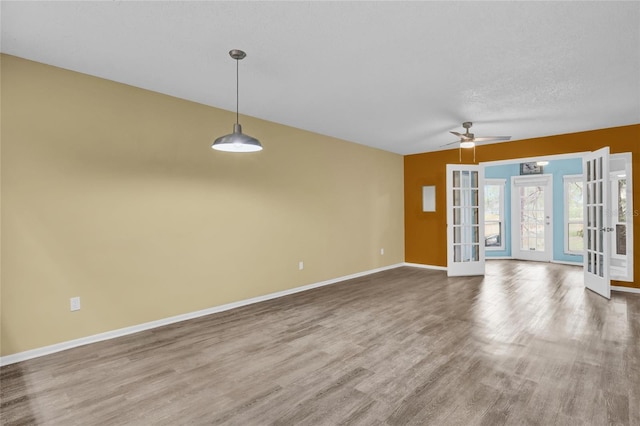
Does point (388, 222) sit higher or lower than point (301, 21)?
lower

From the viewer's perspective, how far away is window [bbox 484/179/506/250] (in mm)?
8719

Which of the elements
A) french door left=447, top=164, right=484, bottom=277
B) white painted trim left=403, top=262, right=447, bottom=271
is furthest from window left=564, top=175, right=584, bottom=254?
white painted trim left=403, top=262, right=447, bottom=271

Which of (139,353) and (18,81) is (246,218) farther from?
(18,81)

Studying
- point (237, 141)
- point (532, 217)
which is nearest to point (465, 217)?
point (532, 217)

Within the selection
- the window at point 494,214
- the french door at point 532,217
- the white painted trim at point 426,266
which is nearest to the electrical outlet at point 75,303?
the white painted trim at point 426,266

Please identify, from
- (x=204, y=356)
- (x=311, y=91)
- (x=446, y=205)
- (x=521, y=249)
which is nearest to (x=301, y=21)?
(x=311, y=91)

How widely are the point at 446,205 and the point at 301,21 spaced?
5.47 m

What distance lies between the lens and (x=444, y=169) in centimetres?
707

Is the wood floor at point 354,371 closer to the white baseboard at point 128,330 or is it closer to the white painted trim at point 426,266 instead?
the white baseboard at point 128,330

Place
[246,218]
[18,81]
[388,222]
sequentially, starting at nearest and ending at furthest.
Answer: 1. [18,81]
2. [246,218]
3. [388,222]

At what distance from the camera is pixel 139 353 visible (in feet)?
9.89

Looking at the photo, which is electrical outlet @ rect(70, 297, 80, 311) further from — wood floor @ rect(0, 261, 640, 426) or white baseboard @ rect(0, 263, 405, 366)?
wood floor @ rect(0, 261, 640, 426)

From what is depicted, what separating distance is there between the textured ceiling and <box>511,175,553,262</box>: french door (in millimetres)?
4109

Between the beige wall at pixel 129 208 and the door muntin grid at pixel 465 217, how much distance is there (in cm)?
306
